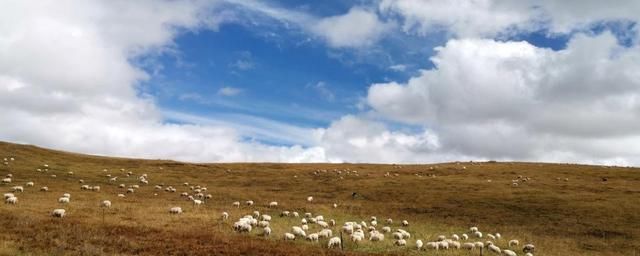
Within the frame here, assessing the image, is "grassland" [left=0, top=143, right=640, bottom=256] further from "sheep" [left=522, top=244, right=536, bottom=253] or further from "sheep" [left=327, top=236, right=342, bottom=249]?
"sheep" [left=522, top=244, right=536, bottom=253]

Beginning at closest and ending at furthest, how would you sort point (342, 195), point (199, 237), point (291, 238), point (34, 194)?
point (199, 237) → point (291, 238) → point (34, 194) → point (342, 195)

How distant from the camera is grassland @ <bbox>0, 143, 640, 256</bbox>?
2464 centimetres

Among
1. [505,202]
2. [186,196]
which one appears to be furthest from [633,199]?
[186,196]

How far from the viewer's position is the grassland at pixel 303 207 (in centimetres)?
2464

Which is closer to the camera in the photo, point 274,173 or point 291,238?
point 291,238

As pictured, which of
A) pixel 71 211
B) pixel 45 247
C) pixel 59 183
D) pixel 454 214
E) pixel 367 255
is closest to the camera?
pixel 45 247

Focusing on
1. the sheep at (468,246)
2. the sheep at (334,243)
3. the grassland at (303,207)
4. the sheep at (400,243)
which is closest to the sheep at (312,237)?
the grassland at (303,207)

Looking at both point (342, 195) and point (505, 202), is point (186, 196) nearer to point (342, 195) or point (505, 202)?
point (342, 195)

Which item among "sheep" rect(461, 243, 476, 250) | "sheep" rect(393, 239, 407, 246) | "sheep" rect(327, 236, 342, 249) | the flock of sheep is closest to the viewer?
"sheep" rect(327, 236, 342, 249)

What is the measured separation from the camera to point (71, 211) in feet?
113

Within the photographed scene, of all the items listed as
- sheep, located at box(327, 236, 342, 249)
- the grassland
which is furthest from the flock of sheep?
the grassland

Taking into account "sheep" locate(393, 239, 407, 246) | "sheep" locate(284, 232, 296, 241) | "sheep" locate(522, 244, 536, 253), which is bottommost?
"sheep" locate(522, 244, 536, 253)

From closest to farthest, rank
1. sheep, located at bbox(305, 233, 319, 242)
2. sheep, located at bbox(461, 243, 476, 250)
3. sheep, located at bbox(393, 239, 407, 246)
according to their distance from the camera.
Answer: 1. sheep, located at bbox(305, 233, 319, 242)
2. sheep, located at bbox(393, 239, 407, 246)
3. sheep, located at bbox(461, 243, 476, 250)

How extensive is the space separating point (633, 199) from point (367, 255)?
4365 cm
